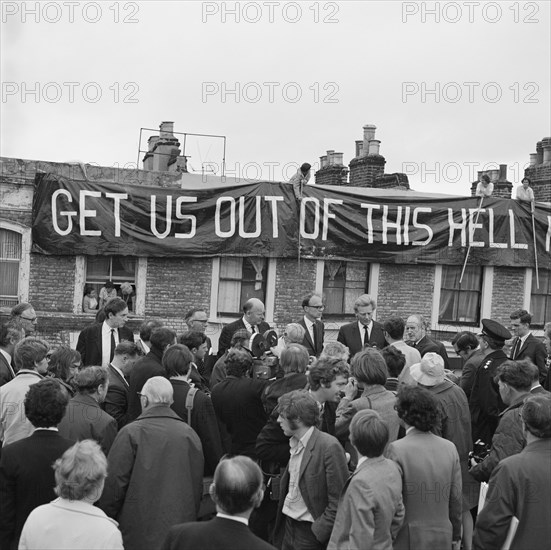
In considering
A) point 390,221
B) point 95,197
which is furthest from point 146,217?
point 390,221

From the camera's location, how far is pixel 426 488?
4.66 m

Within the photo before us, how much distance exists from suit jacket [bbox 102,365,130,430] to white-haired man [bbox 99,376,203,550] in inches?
70.2

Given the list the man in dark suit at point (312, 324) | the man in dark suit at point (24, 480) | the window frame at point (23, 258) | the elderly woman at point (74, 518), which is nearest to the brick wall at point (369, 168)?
the window frame at point (23, 258)

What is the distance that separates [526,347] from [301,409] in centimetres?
539

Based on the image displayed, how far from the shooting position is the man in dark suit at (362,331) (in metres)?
9.82

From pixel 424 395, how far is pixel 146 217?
10430 mm

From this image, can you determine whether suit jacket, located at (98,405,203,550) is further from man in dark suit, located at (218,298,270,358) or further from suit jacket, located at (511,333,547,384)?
suit jacket, located at (511,333,547,384)

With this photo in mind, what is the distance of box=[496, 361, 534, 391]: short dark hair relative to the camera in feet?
18.7

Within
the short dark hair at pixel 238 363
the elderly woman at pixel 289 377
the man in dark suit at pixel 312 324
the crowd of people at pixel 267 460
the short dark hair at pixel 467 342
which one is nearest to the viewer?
the crowd of people at pixel 267 460

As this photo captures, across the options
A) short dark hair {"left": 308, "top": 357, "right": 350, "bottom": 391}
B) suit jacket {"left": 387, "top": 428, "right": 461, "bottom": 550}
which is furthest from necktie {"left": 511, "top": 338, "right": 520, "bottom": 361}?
suit jacket {"left": 387, "top": 428, "right": 461, "bottom": 550}

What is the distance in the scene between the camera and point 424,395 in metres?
4.88

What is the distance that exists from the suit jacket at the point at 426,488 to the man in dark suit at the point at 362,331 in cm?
497

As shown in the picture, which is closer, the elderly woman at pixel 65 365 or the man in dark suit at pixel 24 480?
the man in dark suit at pixel 24 480

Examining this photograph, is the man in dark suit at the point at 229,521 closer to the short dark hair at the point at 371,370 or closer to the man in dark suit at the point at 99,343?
the short dark hair at the point at 371,370
